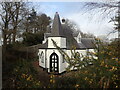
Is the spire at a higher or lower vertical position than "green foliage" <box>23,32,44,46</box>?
higher

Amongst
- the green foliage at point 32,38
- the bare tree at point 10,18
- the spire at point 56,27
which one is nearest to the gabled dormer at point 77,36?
the spire at point 56,27

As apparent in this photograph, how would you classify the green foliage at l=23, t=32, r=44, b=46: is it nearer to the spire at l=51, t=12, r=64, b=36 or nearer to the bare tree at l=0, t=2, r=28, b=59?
the bare tree at l=0, t=2, r=28, b=59

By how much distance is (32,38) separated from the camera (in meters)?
9.15

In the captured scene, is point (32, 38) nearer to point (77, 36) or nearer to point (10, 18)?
point (10, 18)

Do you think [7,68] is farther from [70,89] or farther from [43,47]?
[43,47]

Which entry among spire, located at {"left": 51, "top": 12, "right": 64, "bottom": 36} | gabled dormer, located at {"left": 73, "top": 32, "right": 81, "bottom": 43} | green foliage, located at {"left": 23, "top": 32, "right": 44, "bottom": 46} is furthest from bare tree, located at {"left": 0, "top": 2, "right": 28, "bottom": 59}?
gabled dormer, located at {"left": 73, "top": 32, "right": 81, "bottom": 43}

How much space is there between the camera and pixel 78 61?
1.90m

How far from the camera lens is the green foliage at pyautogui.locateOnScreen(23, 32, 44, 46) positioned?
8.25 metres

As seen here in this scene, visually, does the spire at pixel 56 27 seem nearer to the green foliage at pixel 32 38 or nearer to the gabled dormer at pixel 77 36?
the green foliage at pixel 32 38

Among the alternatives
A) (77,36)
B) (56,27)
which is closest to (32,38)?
(56,27)

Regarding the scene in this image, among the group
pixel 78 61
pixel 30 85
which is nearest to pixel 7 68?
pixel 30 85

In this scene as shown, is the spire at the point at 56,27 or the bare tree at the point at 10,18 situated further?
the spire at the point at 56,27

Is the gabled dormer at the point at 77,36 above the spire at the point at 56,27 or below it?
below

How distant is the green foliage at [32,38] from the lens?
8250 millimetres
